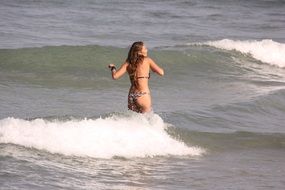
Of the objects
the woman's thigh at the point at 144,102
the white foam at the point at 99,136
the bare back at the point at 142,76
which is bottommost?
the white foam at the point at 99,136

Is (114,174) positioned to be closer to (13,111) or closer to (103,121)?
(103,121)

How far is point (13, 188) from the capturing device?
809 centimetres

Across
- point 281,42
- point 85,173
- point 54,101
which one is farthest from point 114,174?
point 281,42

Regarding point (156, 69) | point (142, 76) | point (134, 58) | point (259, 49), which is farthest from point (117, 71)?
point (259, 49)

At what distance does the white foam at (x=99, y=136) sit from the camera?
1009 centimetres

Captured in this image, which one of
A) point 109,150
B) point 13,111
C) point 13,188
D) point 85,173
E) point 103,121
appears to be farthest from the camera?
point 13,111

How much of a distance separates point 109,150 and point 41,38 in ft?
38.3

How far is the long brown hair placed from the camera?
10.4 metres

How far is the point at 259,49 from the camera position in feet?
73.7

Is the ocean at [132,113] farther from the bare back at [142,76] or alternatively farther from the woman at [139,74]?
the bare back at [142,76]

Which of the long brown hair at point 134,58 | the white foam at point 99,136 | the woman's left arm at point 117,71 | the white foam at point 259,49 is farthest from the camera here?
the white foam at point 259,49

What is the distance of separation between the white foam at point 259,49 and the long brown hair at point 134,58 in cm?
1154

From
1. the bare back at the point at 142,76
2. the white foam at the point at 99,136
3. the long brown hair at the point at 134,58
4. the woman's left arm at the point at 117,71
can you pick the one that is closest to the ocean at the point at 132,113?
the white foam at the point at 99,136

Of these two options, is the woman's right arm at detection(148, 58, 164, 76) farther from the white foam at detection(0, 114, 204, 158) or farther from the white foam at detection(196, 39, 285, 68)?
the white foam at detection(196, 39, 285, 68)
